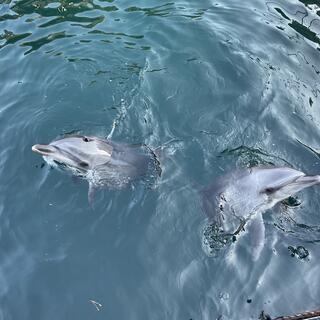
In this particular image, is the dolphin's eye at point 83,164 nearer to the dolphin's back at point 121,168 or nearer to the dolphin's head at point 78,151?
the dolphin's head at point 78,151

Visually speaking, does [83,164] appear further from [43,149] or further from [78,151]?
[43,149]

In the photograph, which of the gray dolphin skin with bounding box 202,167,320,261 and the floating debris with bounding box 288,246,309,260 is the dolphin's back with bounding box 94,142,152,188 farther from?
the floating debris with bounding box 288,246,309,260

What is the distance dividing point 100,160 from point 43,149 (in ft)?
3.32

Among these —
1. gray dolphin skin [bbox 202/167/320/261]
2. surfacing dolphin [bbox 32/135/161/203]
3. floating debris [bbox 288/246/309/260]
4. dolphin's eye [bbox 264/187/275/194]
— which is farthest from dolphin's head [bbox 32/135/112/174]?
floating debris [bbox 288/246/309/260]

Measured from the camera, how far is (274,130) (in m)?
9.25

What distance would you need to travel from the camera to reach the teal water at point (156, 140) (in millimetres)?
6961

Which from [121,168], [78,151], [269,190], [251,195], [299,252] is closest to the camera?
[299,252]

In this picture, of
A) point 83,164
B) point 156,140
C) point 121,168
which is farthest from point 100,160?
point 156,140

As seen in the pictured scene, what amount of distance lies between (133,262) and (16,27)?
8.76 meters

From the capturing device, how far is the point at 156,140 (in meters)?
9.14

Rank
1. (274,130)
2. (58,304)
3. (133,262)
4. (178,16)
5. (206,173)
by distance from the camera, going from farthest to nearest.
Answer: (178,16), (274,130), (206,173), (133,262), (58,304)

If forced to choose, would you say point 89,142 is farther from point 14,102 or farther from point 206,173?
point 14,102

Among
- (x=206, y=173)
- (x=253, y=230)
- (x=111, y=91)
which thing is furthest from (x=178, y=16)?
(x=253, y=230)

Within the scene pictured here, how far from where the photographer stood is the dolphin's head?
25.5 ft
